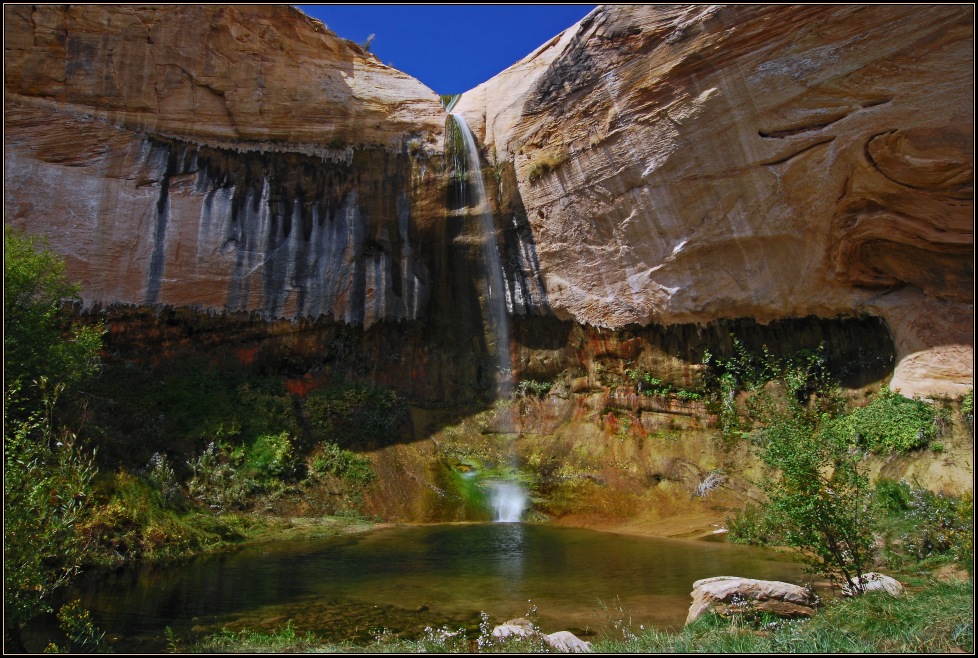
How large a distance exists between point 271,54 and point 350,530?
14.0 meters

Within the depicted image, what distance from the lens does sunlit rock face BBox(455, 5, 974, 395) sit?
1199 centimetres

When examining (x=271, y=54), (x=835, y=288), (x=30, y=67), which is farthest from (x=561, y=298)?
(x=30, y=67)

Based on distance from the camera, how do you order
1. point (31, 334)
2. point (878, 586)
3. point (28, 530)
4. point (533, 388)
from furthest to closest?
point (533, 388) < point (31, 334) < point (878, 586) < point (28, 530)

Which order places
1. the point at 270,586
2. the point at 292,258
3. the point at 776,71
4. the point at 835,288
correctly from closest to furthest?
the point at 270,586
the point at 776,71
the point at 835,288
the point at 292,258

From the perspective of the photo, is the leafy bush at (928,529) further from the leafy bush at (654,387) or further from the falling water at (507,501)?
the leafy bush at (654,387)

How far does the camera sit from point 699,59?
43.8 ft

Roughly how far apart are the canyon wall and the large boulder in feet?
28.1

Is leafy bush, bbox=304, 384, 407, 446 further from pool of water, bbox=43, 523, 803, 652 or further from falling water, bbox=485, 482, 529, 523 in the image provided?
pool of water, bbox=43, 523, 803, 652

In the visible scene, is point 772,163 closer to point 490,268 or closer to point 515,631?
point 490,268

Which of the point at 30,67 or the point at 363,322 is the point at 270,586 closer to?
the point at 363,322

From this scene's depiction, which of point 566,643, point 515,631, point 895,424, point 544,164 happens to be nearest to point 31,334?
point 515,631

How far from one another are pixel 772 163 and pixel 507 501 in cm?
1047

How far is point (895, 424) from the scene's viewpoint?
484 inches

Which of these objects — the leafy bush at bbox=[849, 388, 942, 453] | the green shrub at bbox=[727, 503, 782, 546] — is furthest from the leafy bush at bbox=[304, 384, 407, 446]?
the leafy bush at bbox=[849, 388, 942, 453]
